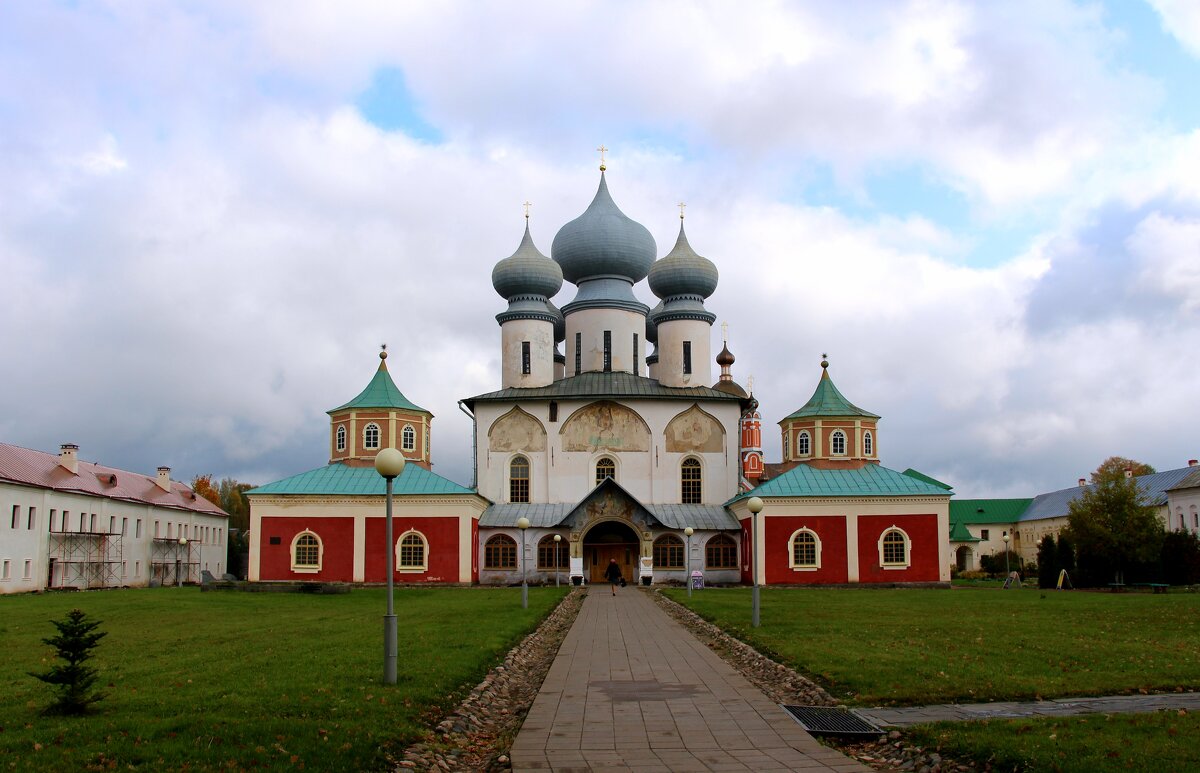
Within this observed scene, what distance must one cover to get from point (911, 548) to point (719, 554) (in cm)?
758

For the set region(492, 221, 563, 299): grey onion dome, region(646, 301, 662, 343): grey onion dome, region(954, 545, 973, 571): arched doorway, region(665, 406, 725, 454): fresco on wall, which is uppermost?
region(492, 221, 563, 299): grey onion dome

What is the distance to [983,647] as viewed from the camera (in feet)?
50.0

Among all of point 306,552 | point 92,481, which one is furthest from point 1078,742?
point 92,481

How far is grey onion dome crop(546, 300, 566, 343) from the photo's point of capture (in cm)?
4878

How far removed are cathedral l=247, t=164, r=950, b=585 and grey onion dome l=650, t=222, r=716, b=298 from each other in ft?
0.27

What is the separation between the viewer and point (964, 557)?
7125cm

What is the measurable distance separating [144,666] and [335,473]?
2925 centimetres

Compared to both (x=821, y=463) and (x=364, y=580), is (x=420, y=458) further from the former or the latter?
(x=821, y=463)

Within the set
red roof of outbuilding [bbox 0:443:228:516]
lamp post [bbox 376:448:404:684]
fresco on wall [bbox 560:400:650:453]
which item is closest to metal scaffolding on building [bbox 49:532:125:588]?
red roof of outbuilding [bbox 0:443:228:516]

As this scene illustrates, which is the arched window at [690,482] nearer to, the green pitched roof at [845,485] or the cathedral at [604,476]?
the cathedral at [604,476]

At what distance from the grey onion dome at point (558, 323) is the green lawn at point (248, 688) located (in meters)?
27.0

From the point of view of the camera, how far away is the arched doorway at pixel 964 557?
7106cm

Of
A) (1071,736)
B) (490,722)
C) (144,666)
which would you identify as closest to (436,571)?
(144,666)

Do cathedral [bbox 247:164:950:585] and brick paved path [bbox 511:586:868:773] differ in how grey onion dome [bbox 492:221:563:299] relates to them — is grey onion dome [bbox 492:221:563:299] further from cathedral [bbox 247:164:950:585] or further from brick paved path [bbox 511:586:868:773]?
brick paved path [bbox 511:586:868:773]
